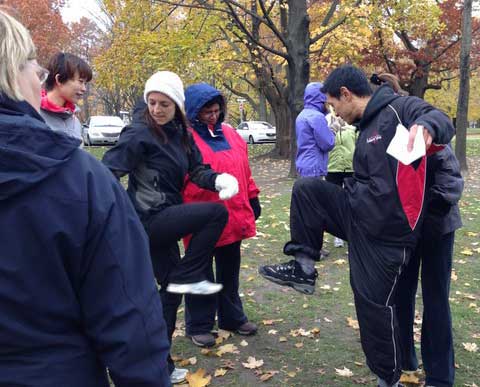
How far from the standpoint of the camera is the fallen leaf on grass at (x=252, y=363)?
3.79 meters

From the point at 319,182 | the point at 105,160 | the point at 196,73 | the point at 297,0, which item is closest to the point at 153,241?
the point at 105,160

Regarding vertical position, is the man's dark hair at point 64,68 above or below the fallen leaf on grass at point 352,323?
above

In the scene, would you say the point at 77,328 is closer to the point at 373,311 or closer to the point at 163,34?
the point at 373,311

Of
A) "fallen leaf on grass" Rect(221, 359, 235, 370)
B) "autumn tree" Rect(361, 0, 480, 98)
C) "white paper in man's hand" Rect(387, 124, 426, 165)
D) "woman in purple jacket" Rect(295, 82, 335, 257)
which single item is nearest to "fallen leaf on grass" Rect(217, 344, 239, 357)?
"fallen leaf on grass" Rect(221, 359, 235, 370)

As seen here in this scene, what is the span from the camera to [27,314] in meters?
1.43

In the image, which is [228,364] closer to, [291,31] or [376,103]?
[376,103]

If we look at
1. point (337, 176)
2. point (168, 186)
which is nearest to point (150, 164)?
point (168, 186)

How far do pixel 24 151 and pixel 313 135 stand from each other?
5037 mm

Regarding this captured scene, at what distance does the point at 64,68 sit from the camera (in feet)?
12.0

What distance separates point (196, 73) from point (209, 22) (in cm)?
138

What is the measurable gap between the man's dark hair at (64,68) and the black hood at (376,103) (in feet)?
6.66

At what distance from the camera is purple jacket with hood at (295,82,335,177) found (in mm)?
6012

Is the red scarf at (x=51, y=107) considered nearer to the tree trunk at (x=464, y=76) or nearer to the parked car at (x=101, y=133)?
the tree trunk at (x=464, y=76)

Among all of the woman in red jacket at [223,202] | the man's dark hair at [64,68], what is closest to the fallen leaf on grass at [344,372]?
the woman in red jacket at [223,202]
